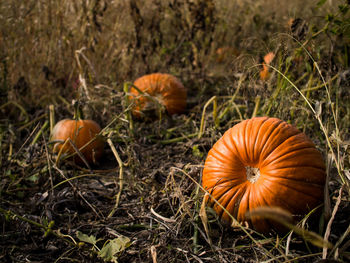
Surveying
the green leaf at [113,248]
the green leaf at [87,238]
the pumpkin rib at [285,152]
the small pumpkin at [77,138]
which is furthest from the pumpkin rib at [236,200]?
the small pumpkin at [77,138]

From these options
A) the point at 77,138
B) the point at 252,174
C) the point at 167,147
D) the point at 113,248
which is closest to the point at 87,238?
the point at 113,248

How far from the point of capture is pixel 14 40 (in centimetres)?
351

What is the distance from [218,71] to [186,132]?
1.65 m

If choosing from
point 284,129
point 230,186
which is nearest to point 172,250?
point 230,186

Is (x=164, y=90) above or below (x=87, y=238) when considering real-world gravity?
above

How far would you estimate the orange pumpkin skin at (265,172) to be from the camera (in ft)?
5.37

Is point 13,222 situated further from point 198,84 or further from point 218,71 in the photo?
point 218,71

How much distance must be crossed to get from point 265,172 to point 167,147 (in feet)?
4.52

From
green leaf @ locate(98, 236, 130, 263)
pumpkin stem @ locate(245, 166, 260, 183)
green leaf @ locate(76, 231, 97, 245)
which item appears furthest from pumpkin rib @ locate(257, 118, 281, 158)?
green leaf @ locate(76, 231, 97, 245)

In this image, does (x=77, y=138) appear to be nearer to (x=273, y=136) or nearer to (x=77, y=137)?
(x=77, y=137)

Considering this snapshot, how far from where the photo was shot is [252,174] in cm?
177

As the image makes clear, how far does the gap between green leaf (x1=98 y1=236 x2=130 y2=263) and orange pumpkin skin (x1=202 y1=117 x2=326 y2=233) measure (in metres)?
0.50

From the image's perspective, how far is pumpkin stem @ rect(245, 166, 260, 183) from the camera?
1750mm

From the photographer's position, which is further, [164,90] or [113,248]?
[164,90]
